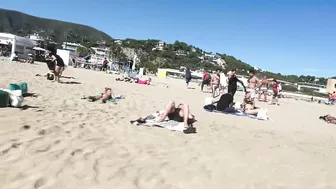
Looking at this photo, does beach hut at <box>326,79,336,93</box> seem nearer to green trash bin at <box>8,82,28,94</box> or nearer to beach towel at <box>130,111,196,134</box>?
beach towel at <box>130,111,196,134</box>

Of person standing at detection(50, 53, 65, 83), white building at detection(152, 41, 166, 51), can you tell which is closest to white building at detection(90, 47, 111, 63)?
person standing at detection(50, 53, 65, 83)

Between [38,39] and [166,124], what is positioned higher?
[38,39]

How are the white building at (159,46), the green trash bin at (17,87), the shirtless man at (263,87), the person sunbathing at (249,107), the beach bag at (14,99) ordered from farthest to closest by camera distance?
1. the white building at (159,46)
2. the shirtless man at (263,87)
3. the person sunbathing at (249,107)
4. the green trash bin at (17,87)
5. the beach bag at (14,99)

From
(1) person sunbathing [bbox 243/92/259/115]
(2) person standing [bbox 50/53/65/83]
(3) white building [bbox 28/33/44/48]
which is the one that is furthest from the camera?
(3) white building [bbox 28/33/44/48]

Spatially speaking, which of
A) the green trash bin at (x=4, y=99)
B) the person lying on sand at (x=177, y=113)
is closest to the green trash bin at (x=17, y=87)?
the green trash bin at (x=4, y=99)

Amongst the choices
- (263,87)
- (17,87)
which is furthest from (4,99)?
(263,87)

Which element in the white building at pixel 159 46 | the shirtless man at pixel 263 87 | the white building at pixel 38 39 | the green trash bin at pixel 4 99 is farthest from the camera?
the white building at pixel 159 46

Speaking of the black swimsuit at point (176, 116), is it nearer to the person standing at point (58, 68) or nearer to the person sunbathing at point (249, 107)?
the person sunbathing at point (249, 107)

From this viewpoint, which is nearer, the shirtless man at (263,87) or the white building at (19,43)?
the shirtless man at (263,87)

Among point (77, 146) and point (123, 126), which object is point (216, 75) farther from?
point (77, 146)

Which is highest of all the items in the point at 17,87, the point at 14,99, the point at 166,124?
the point at 17,87

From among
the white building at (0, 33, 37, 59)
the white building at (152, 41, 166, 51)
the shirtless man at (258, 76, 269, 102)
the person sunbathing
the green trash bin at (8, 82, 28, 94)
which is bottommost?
the person sunbathing

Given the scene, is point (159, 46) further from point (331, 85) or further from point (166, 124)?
point (166, 124)

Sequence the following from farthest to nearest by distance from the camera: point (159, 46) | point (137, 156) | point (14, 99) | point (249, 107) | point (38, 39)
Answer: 1. point (159, 46)
2. point (38, 39)
3. point (249, 107)
4. point (14, 99)
5. point (137, 156)
